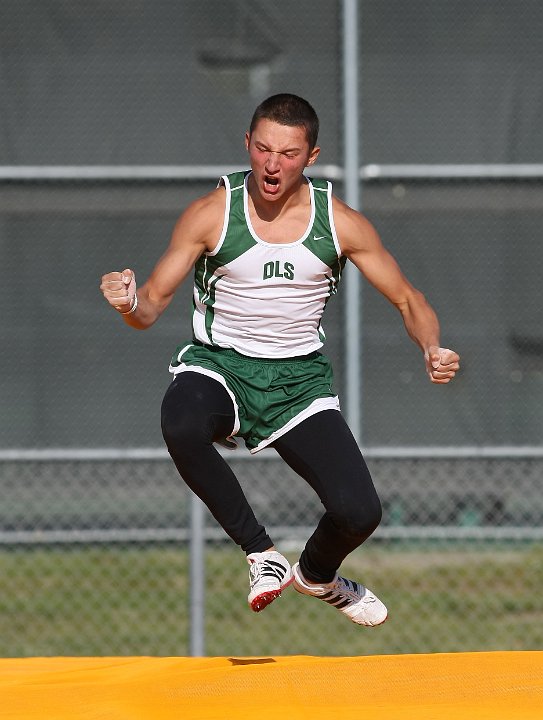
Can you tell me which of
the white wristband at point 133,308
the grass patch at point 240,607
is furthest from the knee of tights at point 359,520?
the grass patch at point 240,607

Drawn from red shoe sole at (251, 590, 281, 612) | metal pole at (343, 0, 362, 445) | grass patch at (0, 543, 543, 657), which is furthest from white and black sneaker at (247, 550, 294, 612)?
grass patch at (0, 543, 543, 657)

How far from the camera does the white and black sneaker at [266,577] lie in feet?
13.8

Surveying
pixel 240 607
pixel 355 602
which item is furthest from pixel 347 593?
pixel 240 607

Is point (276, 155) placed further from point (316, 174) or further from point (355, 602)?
point (316, 174)

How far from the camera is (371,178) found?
22.4 ft

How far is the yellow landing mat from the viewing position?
153 inches

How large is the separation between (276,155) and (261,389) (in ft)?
2.50

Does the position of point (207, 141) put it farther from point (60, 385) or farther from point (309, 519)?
point (309, 519)

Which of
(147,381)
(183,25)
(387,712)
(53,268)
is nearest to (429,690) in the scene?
(387,712)

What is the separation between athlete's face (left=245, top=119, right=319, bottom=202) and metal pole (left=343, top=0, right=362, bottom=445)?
231cm

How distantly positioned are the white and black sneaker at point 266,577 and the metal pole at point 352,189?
234cm

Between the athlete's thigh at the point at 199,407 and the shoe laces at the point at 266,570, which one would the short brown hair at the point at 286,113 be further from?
the shoe laces at the point at 266,570

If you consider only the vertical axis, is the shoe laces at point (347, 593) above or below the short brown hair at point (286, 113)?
below

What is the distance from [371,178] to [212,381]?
275cm
